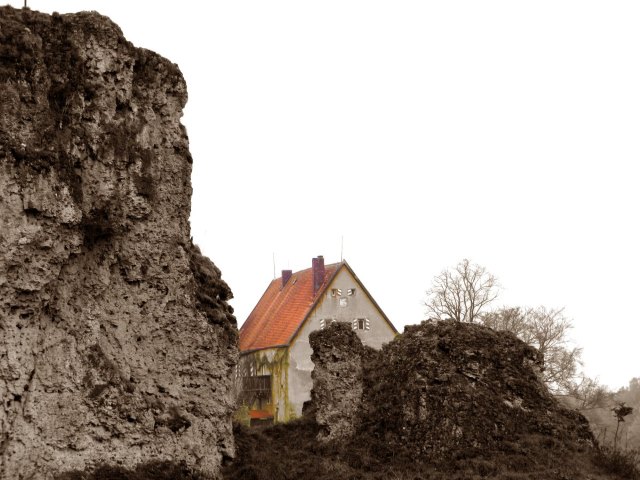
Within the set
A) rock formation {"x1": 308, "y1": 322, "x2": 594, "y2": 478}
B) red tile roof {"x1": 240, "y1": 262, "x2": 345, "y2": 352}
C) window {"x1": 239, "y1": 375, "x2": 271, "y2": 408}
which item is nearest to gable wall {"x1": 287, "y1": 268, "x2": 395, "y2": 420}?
red tile roof {"x1": 240, "y1": 262, "x2": 345, "y2": 352}

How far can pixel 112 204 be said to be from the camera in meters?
9.02

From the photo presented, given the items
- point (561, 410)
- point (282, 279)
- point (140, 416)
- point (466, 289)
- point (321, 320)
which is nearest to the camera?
point (140, 416)

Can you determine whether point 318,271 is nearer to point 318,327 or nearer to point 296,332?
point 318,327

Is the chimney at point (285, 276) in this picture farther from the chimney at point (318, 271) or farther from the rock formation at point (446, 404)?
the rock formation at point (446, 404)

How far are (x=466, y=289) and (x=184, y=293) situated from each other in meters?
29.8

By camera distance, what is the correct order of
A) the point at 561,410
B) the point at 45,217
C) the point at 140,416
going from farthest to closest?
1. the point at 561,410
2. the point at 140,416
3. the point at 45,217

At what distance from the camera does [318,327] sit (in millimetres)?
34156

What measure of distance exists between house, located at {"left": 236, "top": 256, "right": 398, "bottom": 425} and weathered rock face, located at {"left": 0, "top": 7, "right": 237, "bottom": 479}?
Result: 2122 centimetres

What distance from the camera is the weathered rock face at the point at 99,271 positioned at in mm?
8031

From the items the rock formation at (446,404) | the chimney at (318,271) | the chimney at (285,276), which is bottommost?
the rock formation at (446,404)

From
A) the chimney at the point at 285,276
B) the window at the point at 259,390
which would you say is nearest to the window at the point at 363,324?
the window at the point at 259,390

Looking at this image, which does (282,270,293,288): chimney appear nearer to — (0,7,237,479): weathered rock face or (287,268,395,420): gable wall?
(287,268,395,420): gable wall

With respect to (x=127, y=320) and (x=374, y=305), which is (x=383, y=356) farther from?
(x=374, y=305)

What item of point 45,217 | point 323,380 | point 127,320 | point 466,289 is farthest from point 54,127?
point 466,289
